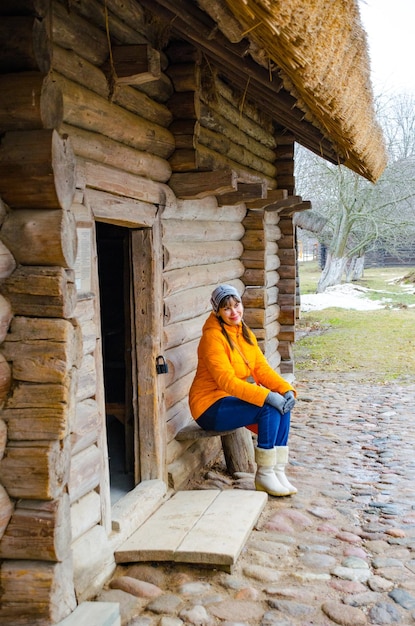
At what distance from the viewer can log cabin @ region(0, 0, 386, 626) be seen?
303cm

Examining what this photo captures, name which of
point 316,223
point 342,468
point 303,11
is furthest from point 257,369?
point 316,223

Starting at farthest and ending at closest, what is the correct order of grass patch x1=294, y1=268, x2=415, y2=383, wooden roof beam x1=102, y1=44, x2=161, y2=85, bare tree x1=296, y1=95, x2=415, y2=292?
bare tree x1=296, y1=95, x2=415, y2=292
grass patch x1=294, y1=268, x2=415, y2=383
wooden roof beam x1=102, y1=44, x2=161, y2=85

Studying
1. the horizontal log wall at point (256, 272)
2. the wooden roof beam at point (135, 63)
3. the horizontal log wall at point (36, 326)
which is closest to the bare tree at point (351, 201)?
the horizontal log wall at point (256, 272)

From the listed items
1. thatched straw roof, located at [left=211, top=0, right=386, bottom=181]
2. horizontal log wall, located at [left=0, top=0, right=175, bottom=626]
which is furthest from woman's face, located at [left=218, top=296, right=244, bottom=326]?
horizontal log wall, located at [left=0, top=0, right=175, bottom=626]

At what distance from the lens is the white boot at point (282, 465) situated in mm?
5480

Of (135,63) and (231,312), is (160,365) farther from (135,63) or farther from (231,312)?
(135,63)

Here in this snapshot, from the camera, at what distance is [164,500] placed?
16.4 ft

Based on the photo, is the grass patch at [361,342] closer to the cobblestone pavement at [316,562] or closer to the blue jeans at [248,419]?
the cobblestone pavement at [316,562]

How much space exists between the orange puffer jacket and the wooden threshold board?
2.27ft

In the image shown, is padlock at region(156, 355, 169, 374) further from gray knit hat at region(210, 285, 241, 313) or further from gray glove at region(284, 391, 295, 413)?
gray glove at region(284, 391, 295, 413)

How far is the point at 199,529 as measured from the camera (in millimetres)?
4410

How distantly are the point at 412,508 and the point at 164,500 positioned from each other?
1836 millimetres

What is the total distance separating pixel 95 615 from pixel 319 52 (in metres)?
3.23

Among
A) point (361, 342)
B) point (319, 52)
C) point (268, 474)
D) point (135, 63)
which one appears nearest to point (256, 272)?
point (268, 474)
